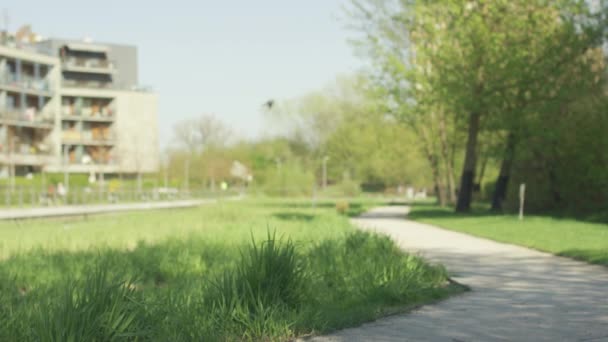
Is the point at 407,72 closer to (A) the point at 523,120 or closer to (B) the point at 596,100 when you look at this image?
(A) the point at 523,120

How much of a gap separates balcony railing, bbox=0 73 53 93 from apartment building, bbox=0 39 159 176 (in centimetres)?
7

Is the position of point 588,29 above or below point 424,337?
above

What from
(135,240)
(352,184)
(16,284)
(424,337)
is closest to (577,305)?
(424,337)

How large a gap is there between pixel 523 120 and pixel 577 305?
68.4ft

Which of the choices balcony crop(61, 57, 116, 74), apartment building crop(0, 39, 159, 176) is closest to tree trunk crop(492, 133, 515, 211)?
apartment building crop(0, 39, 159, 176)

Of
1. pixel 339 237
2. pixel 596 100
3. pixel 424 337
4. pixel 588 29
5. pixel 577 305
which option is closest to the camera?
pixel 424 337

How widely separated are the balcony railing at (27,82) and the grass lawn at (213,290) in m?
48.5

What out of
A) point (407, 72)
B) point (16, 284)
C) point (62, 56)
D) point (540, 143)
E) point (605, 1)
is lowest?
point (16, 284)

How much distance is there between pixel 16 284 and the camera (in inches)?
420

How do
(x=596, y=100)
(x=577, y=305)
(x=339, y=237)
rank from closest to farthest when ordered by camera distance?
(x=577, y=305), (x=339, y=237), (x=596, y=100)

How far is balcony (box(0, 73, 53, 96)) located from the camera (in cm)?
5931

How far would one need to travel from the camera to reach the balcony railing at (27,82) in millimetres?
59312

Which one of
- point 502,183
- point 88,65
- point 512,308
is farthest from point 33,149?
point 512,308

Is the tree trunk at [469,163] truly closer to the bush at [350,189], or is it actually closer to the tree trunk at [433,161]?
the tree trunk at [433,161]
